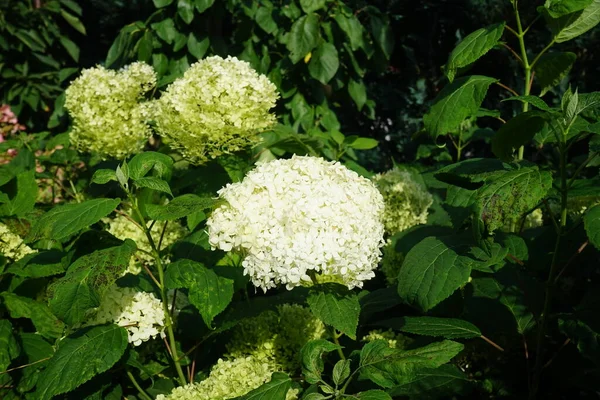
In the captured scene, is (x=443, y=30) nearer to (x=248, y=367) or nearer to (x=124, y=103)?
(x=124, y=103)

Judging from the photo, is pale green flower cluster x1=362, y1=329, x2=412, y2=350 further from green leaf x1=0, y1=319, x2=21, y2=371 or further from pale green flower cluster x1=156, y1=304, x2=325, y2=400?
green leaf x1=0, y1=319, x2=21, y2=371

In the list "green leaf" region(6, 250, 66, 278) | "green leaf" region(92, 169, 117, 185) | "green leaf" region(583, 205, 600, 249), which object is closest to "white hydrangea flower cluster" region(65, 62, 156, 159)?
"green leaf" region(6, 250, 66, 278)

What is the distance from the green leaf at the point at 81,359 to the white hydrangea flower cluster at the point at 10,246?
54 cm

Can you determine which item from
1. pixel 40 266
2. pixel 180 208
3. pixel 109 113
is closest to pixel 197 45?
pixel 109 113

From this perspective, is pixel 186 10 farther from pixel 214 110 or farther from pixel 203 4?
pixel 214 110

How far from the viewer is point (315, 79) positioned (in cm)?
399

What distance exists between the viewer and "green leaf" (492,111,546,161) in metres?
1.46

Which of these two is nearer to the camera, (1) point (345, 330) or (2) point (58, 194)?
(1) point (345, 330)

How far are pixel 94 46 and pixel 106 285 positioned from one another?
5.77m

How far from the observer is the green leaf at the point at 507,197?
4.16 ft

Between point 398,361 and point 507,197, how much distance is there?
39cm

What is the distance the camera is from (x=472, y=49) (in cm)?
162

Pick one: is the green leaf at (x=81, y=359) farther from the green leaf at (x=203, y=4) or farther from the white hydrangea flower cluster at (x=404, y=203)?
the green leaf at (x=203, y=4)

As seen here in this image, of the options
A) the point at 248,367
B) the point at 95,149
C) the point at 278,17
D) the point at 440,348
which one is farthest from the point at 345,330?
the point at 278,17
